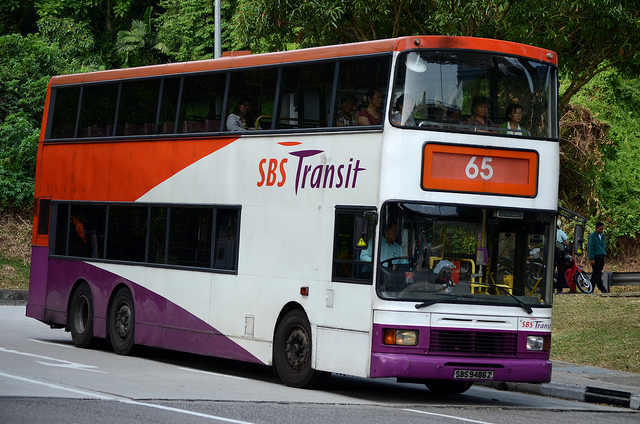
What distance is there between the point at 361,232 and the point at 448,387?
3165mm

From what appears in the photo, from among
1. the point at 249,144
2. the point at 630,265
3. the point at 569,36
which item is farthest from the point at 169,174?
the point at 630,265

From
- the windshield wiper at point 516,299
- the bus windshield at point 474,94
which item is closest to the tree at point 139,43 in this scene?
the bus windshield at point 474,94

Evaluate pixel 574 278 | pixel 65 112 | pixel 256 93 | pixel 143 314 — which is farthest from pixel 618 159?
pixel 256 93

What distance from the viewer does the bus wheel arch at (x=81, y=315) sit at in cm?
1808

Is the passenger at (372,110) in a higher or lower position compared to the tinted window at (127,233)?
higher

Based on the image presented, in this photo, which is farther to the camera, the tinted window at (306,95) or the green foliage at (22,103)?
the green foliage at (22,103)

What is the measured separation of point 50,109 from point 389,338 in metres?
9.56

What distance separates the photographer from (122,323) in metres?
17.4

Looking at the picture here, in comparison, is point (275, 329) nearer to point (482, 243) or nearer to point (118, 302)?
point (482, 243)

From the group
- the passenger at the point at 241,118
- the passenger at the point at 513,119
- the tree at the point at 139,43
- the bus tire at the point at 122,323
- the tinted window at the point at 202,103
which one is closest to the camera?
the passenger at the point at 513,119

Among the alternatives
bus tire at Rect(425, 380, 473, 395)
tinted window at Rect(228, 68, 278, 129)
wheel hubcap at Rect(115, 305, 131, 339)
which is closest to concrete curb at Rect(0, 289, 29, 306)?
wheel hubcap at Rect(115, 305, 131, 339)

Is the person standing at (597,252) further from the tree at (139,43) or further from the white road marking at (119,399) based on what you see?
the tree at (139,43)

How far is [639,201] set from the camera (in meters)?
36.7

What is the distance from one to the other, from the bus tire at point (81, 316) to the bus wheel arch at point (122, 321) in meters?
0.56
